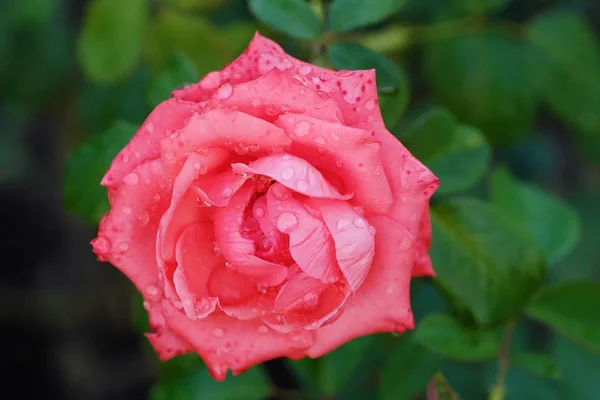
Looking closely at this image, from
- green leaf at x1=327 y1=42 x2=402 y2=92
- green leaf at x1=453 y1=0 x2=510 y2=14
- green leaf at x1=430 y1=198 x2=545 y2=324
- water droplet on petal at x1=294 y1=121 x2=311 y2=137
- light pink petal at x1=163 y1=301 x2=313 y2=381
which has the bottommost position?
green leaf at x1=430 y1=198 x2=545 y2=324

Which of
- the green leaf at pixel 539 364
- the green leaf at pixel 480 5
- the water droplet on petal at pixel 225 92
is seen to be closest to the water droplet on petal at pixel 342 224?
the water droplet on petal at pixel 225 92

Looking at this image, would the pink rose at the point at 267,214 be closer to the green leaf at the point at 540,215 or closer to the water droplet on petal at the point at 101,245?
the water droplet on petal at the point at 101,245

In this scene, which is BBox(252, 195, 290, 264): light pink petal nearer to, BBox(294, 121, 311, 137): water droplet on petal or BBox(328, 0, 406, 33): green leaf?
BBox(294, 121, 311, 137): water droplet on petal

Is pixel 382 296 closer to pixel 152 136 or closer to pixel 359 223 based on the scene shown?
pixel 359 223

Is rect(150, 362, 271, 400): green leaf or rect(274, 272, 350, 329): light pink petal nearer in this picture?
rect(274, 272, 350, 329): light pink petal

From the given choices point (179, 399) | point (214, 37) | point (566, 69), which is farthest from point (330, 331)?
point (566, 69)

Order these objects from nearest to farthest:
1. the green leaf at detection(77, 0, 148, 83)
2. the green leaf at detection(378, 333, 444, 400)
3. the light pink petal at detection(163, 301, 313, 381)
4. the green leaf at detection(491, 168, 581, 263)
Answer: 1. the light pink petal at detection(163, 301, 313, 381)
2. the green leaf at detection(378, 333, 444, 400)
3. the green leaf at detection(491, 168, 581, 263)
4. the green leaf at detection(77, 0, 148, 83)

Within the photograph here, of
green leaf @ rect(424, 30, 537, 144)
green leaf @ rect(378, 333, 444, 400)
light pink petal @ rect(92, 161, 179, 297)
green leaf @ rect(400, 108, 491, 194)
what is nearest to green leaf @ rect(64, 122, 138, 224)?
light pink petal @ rect(92, 161, 179, 297)
